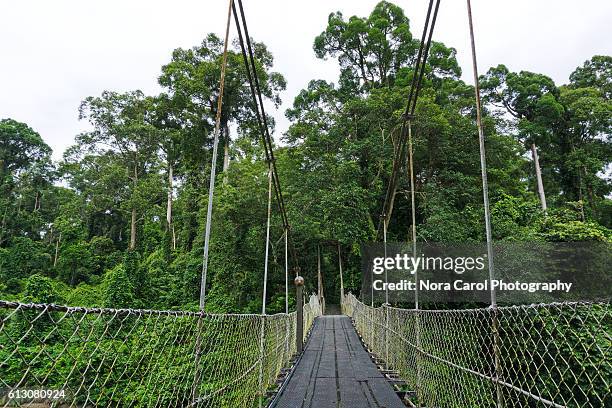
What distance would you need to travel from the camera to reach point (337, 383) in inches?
111

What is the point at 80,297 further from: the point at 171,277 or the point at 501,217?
the point at 501,217

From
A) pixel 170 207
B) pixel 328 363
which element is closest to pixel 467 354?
pixel 328 363

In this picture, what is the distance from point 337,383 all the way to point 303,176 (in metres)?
9.17

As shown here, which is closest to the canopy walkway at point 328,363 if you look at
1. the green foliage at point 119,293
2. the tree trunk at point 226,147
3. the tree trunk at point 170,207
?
the green foliage at point 119,293

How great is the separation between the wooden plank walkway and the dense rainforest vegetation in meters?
5.20

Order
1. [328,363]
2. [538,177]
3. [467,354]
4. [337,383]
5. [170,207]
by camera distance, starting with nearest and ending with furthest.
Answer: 1. [467,354]
2. [337,383]
3. [328,363]
4. [538,177]
5. [170,207]

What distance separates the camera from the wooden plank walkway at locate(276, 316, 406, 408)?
228 centimetres

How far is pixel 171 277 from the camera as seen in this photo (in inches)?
531

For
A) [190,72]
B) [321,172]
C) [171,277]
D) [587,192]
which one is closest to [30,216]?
[171,277]

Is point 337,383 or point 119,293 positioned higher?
point 119,293

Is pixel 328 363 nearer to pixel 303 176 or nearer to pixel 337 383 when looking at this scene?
pixel 337 383

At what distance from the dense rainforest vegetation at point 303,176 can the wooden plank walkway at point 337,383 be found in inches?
205
